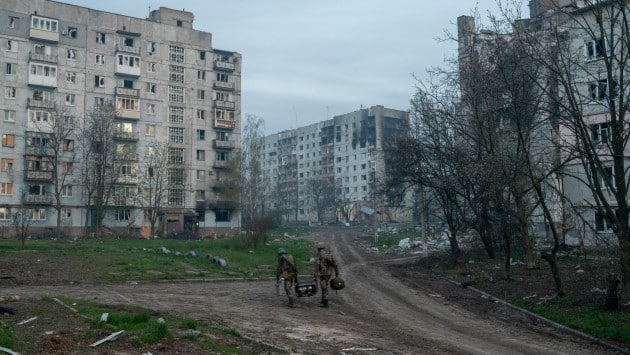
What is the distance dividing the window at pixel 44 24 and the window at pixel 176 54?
13.4 metres

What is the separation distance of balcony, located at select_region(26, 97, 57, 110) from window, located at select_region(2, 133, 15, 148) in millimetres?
3787

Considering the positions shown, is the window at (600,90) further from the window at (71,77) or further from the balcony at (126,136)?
the window at (71,77)

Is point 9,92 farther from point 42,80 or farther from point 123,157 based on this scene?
point 123,157

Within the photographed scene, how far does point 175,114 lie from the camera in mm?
70250

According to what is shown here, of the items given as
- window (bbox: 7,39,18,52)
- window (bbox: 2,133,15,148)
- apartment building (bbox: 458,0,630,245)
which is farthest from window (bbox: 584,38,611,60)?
window (bbox: 7,39,18,52)

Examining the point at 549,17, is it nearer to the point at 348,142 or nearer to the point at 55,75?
the point at 55,75

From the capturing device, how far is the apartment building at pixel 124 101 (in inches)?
2344

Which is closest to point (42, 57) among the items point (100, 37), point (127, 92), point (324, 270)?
point (100, 37)

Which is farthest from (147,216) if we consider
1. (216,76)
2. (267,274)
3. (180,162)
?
(267,274)

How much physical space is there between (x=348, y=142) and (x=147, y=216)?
229ft

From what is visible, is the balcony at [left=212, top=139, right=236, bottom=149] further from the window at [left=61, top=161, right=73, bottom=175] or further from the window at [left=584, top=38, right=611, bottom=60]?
the window at [left=584, top=38, right=611, bottom=60]

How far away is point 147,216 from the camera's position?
65.8 metres

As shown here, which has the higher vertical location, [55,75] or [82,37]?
[82,37]

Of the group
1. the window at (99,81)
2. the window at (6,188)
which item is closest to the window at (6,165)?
the window at (6,188)
